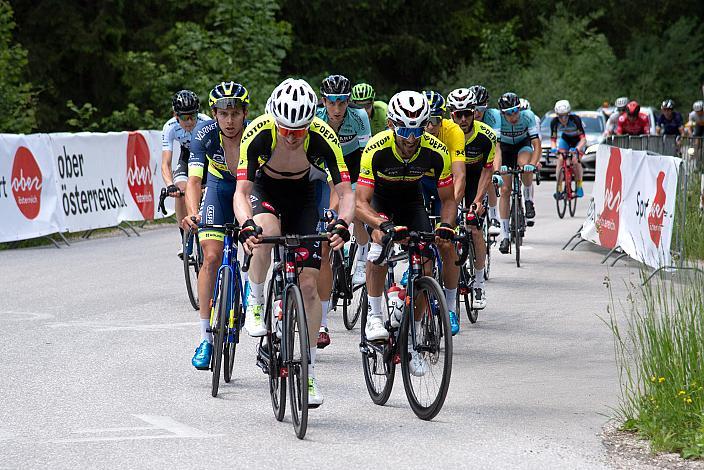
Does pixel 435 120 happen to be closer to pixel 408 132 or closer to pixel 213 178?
pixel 213 178

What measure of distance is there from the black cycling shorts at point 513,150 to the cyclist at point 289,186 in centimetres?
875

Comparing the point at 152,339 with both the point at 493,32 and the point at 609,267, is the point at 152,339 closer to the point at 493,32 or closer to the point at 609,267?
the point at 609,267

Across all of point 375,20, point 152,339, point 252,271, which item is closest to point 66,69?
point 375,20

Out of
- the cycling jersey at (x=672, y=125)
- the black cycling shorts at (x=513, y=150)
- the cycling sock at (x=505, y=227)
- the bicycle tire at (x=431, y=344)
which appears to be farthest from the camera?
the cycling jersey at (x=672, y=125)

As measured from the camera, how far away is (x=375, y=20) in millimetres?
49688

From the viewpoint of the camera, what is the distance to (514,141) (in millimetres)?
17188

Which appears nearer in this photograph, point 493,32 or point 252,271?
point 252,271

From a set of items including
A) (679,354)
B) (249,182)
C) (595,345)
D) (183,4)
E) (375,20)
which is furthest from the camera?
(375,20)

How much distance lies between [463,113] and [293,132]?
14.8ft

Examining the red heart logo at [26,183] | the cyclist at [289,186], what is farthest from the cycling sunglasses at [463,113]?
the red heart logo at [26,183]

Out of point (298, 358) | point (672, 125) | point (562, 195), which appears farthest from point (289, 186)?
point (672, 125)

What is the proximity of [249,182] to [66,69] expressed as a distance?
37376 mm

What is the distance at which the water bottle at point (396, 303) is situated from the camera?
844 cm

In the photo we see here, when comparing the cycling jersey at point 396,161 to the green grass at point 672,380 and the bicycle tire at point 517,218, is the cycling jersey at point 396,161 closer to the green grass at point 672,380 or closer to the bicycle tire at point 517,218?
the green grass at point 672,380
